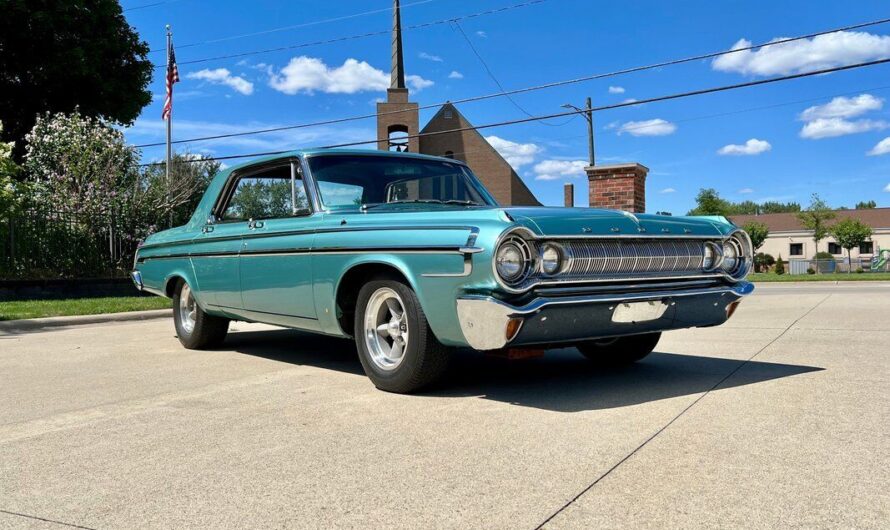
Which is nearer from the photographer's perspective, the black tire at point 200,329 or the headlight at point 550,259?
the headlight at point 550,259

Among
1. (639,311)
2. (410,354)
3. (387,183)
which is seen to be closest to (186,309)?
(387,183)

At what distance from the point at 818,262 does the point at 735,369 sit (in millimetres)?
50373

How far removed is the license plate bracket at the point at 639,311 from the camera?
4293mm

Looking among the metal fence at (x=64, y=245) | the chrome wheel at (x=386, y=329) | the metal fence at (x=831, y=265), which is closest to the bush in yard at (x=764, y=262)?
the metal fence at (x=831, y=265)

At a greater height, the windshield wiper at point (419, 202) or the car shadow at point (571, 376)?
the windshield wiper at point (419, 202)

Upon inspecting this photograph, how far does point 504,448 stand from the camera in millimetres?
3348

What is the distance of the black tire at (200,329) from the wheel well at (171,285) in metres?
0.04

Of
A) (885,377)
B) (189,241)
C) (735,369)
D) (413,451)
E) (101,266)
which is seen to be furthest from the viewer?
(101,266)

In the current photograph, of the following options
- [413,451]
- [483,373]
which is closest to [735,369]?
[483,373]

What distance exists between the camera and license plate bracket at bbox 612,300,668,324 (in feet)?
14.1

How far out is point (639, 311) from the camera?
14.4 feet

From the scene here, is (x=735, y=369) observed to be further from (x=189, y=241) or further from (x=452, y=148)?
(x=452, y=148)

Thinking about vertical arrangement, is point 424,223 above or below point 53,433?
above

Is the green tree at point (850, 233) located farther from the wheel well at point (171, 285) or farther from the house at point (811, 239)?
the wheel well at point (171, 285)
